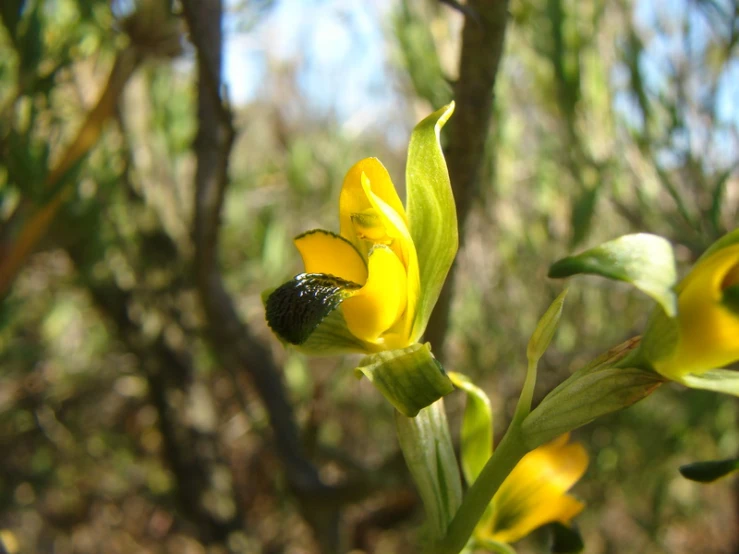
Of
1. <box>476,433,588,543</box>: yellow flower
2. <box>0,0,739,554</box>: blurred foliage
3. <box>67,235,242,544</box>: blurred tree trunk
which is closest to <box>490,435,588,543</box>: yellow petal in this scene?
<box>476,433,588,543</box>: yellow flower

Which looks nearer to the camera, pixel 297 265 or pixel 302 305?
pixel 302 305

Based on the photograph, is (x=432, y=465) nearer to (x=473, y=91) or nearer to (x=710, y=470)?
(x=710, y=470)

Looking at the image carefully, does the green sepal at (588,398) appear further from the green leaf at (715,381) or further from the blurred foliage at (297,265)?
the blurred foliage at (297,265)

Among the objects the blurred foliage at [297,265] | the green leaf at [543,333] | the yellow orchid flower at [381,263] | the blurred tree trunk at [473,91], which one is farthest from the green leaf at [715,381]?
the blurred foliage at [297,265]

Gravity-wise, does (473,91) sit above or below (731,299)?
above

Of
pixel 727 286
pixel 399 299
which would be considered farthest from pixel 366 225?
pixel 727 286

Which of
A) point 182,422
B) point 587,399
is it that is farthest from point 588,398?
point 182,422

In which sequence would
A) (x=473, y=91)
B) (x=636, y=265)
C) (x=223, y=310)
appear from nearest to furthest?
(x=636, y=265) → (x=473, y=91) → (x=223, y=310)
